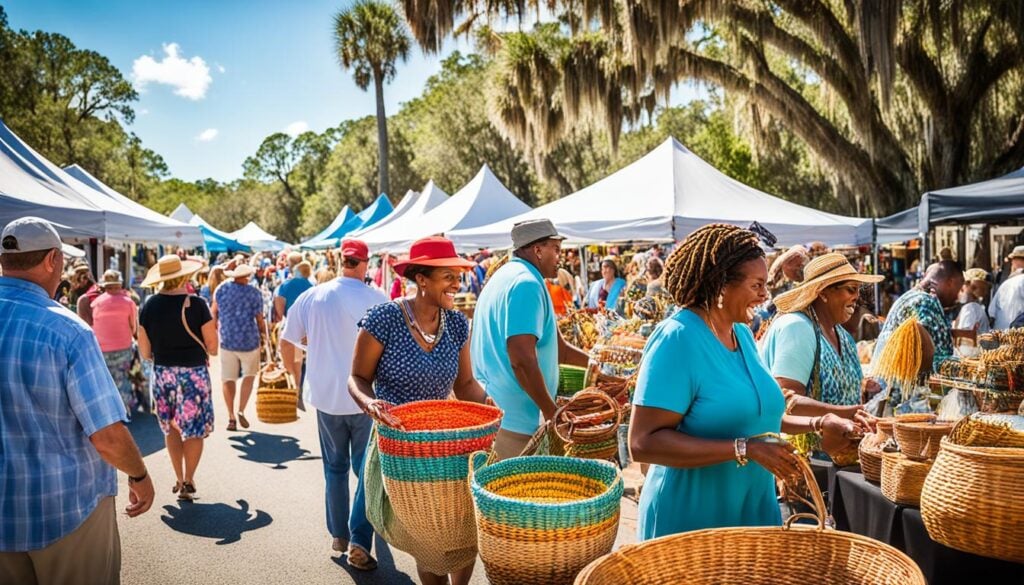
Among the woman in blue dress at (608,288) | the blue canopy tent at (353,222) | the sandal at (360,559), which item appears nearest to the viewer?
the sandal at (360,559)

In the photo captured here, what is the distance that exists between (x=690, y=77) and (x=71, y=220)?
13.4 m

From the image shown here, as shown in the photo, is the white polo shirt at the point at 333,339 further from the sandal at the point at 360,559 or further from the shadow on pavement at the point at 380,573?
the shadow on pavement at the point at 380,573

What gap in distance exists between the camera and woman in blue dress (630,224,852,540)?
7.33ft

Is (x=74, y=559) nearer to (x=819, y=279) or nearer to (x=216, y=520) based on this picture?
(x=216, y=520)

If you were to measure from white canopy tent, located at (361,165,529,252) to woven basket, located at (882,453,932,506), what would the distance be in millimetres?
12577

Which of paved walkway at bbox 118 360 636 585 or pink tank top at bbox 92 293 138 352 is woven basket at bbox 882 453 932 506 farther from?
pink tank top at bbox 92 293 138 352

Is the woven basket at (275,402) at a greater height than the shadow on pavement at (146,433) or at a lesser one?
greater

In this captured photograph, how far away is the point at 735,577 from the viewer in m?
2.06

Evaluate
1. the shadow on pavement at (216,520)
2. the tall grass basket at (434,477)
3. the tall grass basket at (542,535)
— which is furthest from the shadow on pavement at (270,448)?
the tall grass basket at (542,535)

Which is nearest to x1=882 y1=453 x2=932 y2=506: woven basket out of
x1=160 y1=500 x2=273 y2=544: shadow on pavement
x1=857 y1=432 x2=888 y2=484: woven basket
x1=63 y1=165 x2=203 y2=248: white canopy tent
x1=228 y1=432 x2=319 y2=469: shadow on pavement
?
x1=857 y1=432 x2=888 y2=484: woven basket

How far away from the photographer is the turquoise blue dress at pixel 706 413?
226cm

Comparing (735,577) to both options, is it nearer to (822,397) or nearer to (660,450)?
(660,450)

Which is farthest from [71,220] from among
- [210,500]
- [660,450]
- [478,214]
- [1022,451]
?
[1022,451]

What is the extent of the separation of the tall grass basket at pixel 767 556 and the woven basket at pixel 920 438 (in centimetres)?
97
